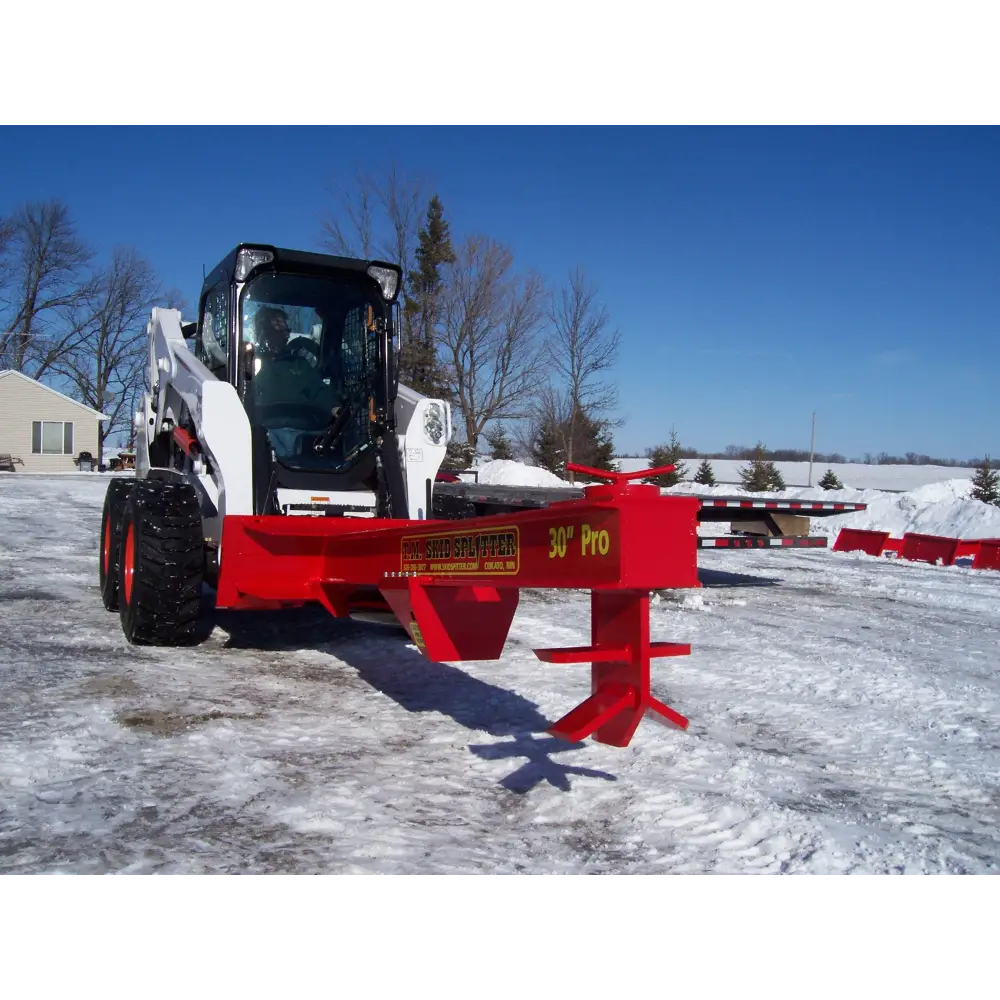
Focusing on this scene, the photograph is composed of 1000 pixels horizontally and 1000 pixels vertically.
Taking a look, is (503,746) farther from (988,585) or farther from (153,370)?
(988,585)

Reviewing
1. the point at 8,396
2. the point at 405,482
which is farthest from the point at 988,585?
the point at 8,396

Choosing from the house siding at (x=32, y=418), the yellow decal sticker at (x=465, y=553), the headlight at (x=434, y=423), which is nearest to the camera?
the yellow decal sticker at (x=465, y=553)

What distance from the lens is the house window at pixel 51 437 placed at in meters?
35.4

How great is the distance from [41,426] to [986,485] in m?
33.4

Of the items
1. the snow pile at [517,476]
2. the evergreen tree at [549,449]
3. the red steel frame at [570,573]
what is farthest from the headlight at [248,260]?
the evergreen tree at [549,449]

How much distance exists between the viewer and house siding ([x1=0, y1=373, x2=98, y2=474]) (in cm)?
3469

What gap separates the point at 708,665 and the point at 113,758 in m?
3.69

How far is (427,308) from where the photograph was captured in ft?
98.6

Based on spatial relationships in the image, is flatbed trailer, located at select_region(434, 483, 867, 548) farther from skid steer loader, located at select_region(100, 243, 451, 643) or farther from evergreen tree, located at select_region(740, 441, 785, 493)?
evergreen tree, located at select_region(740, 441, 785, 493)

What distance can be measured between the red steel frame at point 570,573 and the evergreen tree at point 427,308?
25260 mm

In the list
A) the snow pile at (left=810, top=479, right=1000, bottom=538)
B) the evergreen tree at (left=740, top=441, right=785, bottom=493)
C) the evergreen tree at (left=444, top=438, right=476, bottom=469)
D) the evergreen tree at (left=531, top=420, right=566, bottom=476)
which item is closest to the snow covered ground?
the snow pile at (left=810, top=479, right=1000, bottom=538)

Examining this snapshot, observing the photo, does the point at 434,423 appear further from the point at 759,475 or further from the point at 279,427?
the point at 759,475

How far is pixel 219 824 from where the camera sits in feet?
9.94

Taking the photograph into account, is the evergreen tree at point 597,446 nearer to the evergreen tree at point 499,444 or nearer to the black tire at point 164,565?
the evergreen tree at point 499,444
